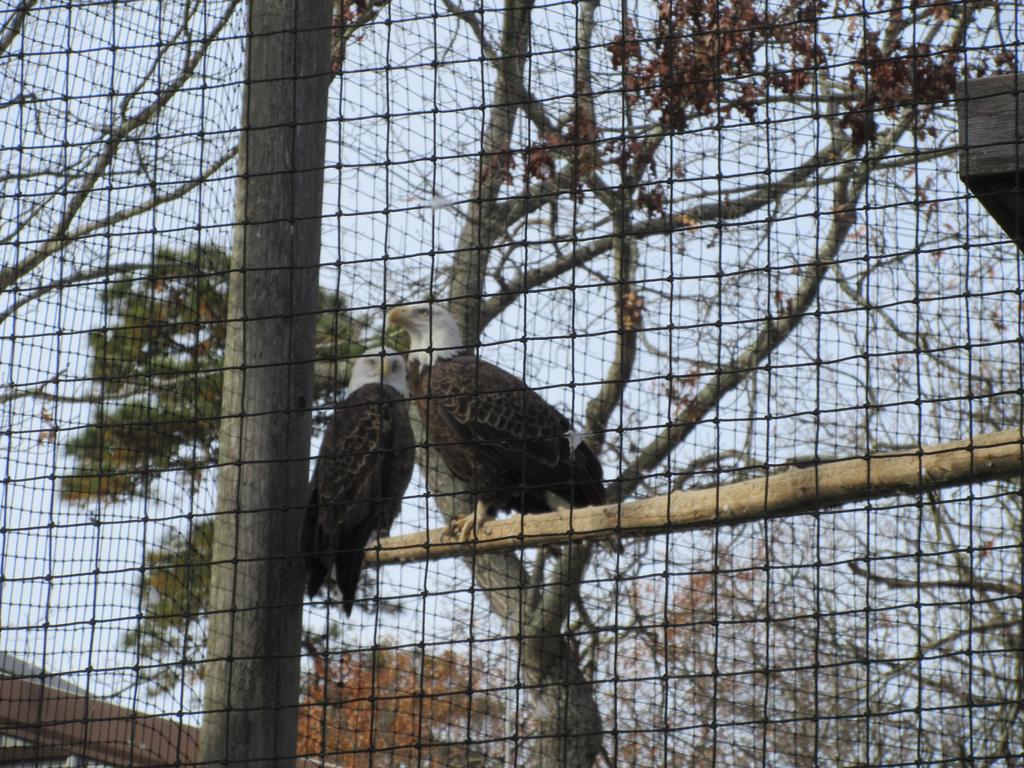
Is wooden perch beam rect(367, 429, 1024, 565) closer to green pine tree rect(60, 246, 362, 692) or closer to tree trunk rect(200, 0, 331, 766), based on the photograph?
tree trunk rect(200, 0, 331, 766)

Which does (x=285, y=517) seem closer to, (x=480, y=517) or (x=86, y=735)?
(x=86, y=735)

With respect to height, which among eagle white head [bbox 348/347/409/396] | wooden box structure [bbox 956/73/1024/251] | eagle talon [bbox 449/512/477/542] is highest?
eagle white head [bbox 348/347/409/396]

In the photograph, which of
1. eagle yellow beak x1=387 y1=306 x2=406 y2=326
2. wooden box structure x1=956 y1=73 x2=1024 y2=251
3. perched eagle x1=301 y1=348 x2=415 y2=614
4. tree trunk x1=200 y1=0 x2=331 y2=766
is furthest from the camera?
eagle yellow beak x1=387 y1=306 x2=406 y2=326

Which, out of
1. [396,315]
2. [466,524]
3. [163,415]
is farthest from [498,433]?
[163,415]

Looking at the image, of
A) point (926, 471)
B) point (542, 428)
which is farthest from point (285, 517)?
point (542, 428)

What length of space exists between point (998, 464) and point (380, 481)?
1901 mm

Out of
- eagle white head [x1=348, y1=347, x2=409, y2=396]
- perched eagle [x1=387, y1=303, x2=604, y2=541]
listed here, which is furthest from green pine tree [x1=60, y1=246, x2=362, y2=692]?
perched eagle [x1=387, y1=303, x2=604, y2=541]

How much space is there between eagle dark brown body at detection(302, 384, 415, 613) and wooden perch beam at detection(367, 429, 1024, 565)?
163mm

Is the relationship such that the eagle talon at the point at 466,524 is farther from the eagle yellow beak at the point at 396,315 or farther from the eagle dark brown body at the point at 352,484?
the eagle yellow beak at the point at 396,315

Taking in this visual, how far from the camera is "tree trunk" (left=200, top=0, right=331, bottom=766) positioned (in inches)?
132

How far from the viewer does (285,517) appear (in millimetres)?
3475

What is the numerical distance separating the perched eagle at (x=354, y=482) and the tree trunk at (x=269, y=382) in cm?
14

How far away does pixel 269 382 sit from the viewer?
11.3 ft

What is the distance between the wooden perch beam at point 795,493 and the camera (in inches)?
142
